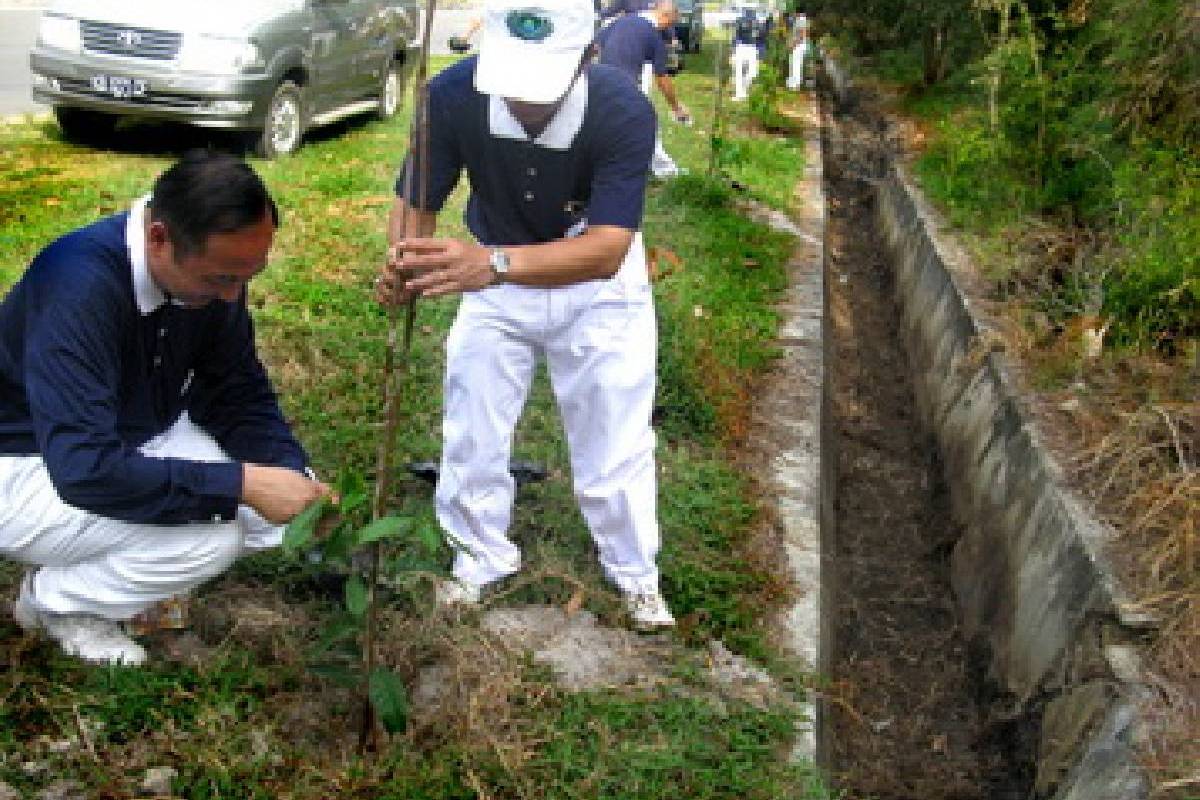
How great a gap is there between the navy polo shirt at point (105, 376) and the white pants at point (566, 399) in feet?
2.23

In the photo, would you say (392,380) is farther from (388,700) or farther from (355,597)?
(388,700)

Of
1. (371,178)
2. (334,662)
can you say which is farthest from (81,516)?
(371,178)

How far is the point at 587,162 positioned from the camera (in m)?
2.98

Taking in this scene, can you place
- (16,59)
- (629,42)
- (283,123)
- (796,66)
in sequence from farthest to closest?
(796,66) → (16,59) → (629,42) → (283,123)

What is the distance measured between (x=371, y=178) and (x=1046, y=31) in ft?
21.3

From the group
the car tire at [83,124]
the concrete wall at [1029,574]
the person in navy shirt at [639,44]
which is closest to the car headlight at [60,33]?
the car tire at [83,124]

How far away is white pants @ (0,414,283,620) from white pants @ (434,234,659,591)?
2.22 ft

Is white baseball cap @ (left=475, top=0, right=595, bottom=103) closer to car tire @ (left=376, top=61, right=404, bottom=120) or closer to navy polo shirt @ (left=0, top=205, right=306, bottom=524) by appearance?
navy polo shirt @ (left=0, top=205, right=306, bottom=524)

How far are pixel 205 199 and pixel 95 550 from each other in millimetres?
960

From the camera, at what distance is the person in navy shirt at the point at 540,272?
278 centimetres

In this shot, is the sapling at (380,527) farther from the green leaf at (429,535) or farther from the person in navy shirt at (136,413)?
the person in navy shirt at (136,413)

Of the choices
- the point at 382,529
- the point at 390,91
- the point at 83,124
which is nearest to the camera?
the point at 382,529

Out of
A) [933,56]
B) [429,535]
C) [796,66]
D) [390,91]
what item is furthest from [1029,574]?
[796,66]

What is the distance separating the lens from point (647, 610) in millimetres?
3551
